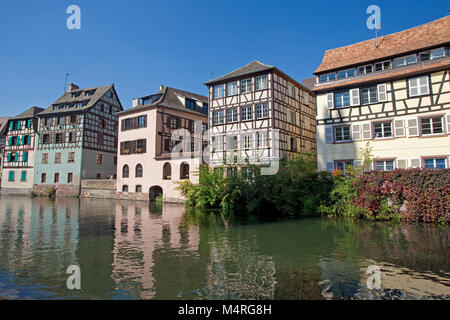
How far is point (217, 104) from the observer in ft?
89.6

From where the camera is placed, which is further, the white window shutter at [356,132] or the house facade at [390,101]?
the white window shutter at [356,132]

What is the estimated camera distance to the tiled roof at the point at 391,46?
771 inches

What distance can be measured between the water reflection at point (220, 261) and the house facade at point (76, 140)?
82.3 ft

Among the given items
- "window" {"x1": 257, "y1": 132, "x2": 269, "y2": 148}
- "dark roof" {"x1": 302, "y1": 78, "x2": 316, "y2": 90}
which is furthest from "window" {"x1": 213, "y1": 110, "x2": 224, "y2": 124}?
"dark roof" {"x1": 302, "y1": 78, "x2": 316, "y2": 90}

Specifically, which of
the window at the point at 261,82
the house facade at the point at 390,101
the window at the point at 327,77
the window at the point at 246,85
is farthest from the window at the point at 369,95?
the window at the point at 246,85

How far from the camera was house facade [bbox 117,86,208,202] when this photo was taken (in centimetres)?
2925

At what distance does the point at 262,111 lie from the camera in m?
24.8

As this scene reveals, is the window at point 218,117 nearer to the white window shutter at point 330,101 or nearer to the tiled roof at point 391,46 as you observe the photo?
the tiled roof at point 391,46

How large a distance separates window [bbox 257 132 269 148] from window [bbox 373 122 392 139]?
7830 millimetres

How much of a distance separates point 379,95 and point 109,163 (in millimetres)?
32946

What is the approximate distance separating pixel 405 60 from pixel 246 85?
11.7 metres

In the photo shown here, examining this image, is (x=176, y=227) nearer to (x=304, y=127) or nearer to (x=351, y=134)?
(x=351, y=134)

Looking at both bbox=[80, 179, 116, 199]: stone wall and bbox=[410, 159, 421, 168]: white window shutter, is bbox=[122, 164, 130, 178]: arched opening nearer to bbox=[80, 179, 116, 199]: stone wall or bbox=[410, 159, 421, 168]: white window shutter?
bbox=[80, 179, 116, 199]: stone wall

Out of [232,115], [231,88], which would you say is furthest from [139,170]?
[231,88]
